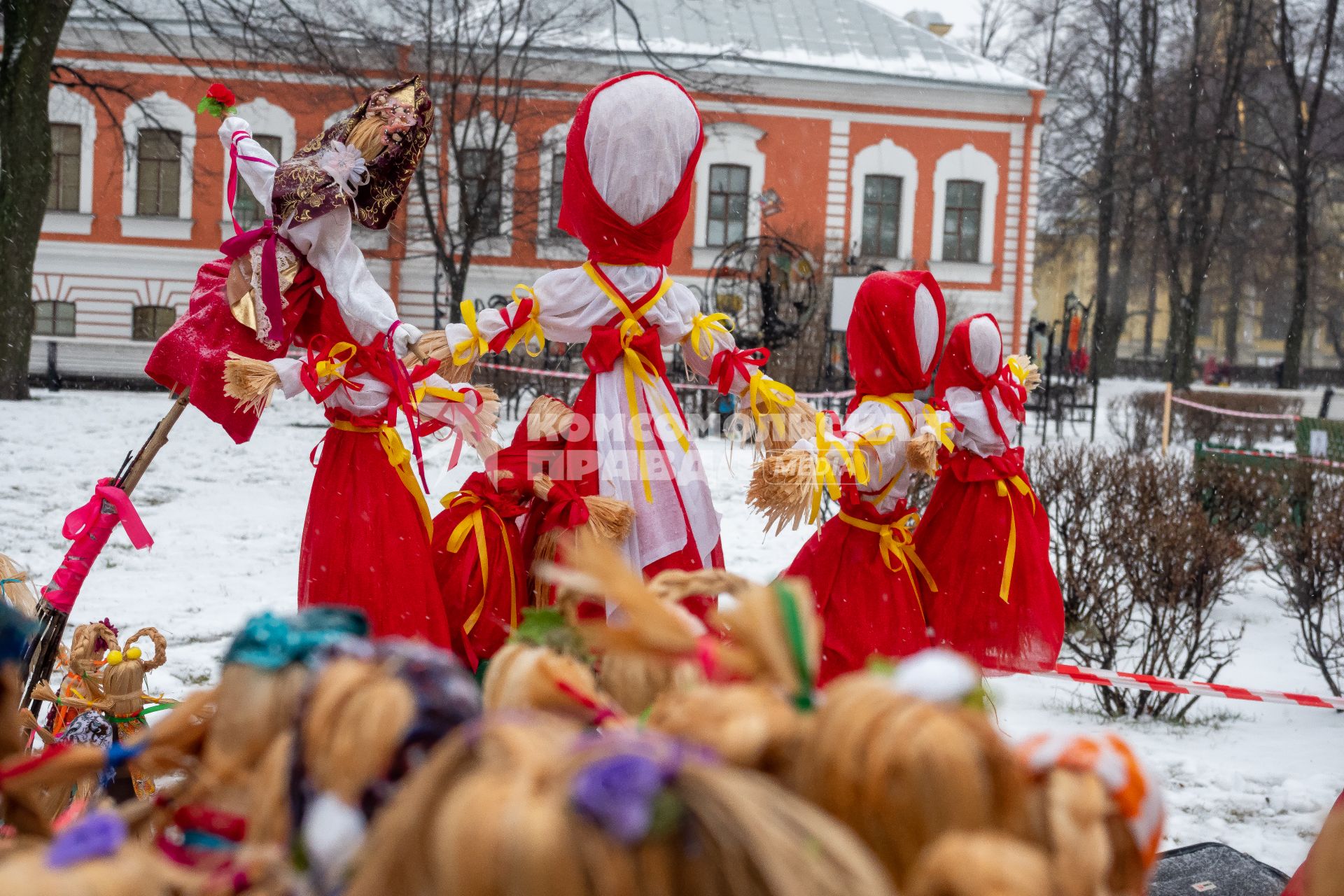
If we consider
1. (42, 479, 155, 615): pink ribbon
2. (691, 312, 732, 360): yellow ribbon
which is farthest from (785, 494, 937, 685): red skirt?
(42, 479, 155, 615): pink ribbon

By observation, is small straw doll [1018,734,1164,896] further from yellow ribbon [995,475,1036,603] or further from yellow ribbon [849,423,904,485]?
yellow ribbon [995,475,1036,603]

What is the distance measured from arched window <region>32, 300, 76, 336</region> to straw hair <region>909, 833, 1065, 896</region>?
23791 mm

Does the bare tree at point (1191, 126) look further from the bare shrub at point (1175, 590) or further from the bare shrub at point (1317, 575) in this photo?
the bare shrub at point (1175, 590)

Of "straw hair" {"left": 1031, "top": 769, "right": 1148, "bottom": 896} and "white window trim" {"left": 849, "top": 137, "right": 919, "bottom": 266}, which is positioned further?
"white window trim" {"left": 849, "top": 137, "right": 919, "bottom": 266}

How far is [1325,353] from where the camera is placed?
174ft

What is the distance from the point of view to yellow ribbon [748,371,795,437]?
3.85m

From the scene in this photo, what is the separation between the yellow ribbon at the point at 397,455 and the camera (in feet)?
11.6

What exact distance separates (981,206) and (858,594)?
71.1 feet

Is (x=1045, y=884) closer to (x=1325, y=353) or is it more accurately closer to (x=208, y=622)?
(x=208, y=622)

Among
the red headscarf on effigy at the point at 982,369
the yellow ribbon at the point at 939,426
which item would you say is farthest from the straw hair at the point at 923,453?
the red headscarf on effigy at the point at 982,369

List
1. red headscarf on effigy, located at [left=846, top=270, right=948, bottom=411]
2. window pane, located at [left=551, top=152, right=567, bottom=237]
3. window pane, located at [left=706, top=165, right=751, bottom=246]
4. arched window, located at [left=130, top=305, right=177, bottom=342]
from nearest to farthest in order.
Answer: red headscarf on effigy, located at [left=846, top=270, right=948, bottom=411] < window pane, located at [left=551, top=152, right=567, bottom=237] < arched window, located at [left=130, top=305, right=177, bottom=342] < window pane, located at [left=706, top=165, right=751, bottom=246]

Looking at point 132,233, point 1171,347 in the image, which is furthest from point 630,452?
point 1171,347

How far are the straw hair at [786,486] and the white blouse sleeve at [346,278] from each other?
115 centimetres

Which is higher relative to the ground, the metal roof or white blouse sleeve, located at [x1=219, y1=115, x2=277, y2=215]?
the metal roof
